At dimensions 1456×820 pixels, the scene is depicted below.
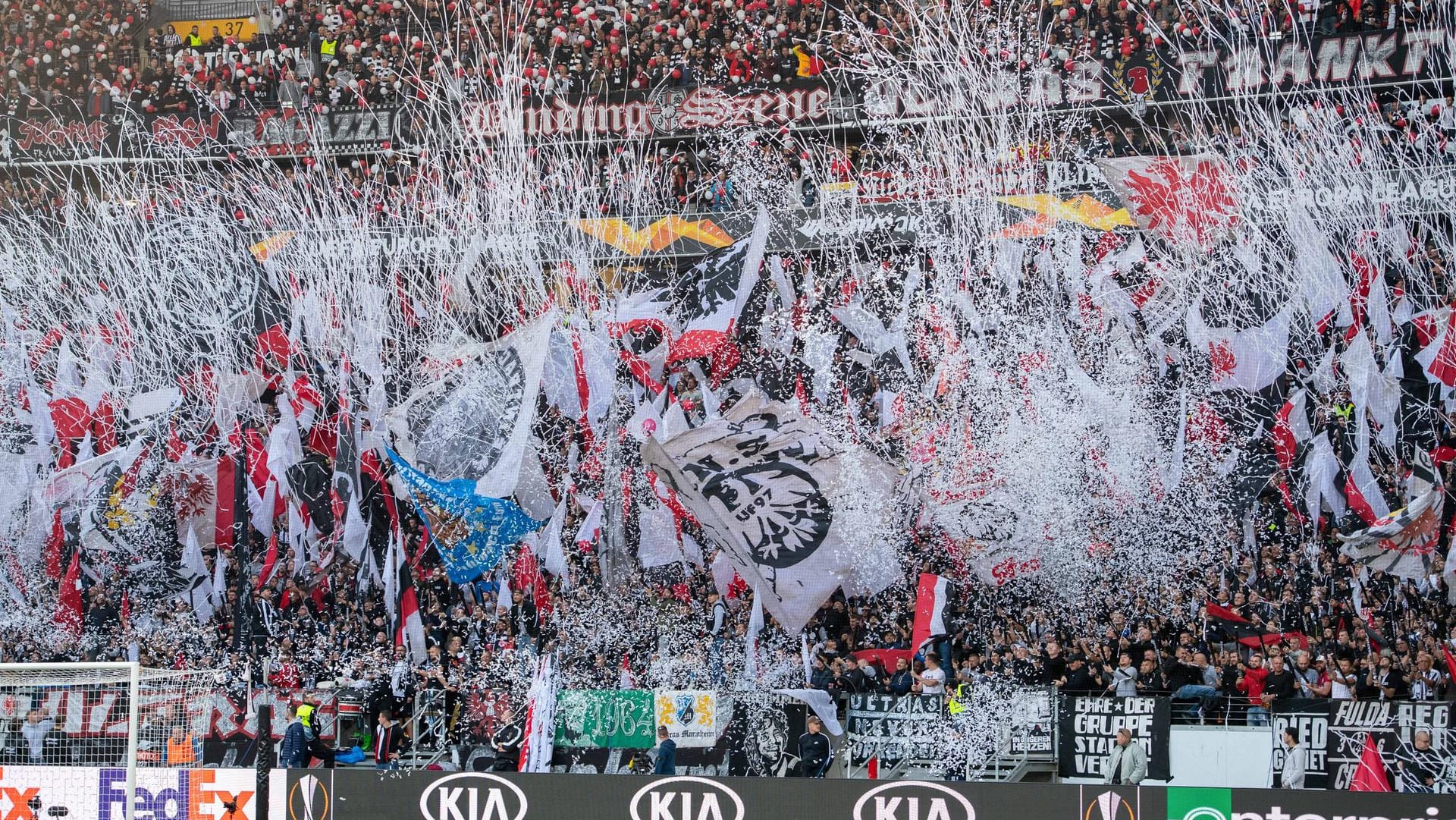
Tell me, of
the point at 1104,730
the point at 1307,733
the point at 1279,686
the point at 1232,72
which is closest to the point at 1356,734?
the point at 1307,733

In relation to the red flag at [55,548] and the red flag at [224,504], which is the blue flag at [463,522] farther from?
the red flag at [55,548]

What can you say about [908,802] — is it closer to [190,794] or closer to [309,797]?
[309,797]

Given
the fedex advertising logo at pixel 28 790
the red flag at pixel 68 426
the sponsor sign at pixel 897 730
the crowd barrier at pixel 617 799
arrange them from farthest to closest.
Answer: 1. the red flag at pixel 68 426
2. the sponsor sign at pixel 897 730
3. the fedex advertising logo at pixel 28 790
4. the crowd barrier at pixel 617 799

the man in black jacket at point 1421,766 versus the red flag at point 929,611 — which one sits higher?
A: the red flag at point 929,611

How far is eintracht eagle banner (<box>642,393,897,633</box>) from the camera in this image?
1358 cm

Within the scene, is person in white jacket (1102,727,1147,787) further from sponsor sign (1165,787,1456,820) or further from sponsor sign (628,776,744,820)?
sponsor sign (628,776,744,820)

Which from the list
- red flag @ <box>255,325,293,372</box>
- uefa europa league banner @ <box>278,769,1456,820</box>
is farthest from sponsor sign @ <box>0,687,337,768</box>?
red flag @ <box>255,325,293,372</box>

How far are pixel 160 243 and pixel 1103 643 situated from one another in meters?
12.8

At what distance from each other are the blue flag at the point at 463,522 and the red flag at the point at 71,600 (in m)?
4.52

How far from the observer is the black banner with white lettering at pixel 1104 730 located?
9.40m

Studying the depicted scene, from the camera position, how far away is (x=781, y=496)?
1382 centimetres

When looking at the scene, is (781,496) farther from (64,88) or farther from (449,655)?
(64,88)

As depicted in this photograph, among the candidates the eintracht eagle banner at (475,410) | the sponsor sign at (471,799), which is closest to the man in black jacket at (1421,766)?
the sponsor sign at (471,799)

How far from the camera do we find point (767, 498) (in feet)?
45.2
